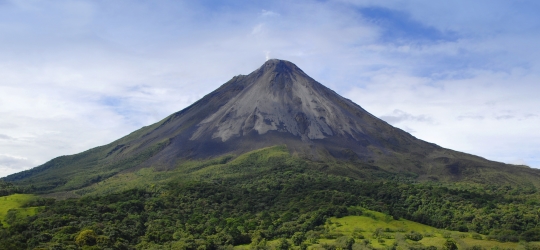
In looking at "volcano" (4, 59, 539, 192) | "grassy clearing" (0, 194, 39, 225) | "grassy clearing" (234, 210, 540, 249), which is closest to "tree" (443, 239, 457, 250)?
"grassy clearing" (234, 210, 540, 249)

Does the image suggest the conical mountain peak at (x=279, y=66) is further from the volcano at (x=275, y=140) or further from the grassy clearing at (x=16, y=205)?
the grassy clearing at (x=16, y=205)

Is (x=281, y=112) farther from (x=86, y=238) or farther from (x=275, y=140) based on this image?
(x=86, y=238)

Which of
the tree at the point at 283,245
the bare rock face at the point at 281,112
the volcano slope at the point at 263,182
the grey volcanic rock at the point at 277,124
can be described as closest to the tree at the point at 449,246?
the volcano slope at the point at 263,182

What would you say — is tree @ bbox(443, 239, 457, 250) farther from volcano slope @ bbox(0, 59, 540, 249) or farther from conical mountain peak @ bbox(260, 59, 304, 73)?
conical mountain peak @ bbox(260, 59, 304, 73)

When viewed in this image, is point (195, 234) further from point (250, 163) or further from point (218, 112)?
point (218, 112)

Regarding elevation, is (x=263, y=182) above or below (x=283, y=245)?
above

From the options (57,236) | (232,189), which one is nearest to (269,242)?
(57,236)

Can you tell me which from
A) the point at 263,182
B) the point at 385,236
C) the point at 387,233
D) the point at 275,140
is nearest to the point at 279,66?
the point at 275,140
